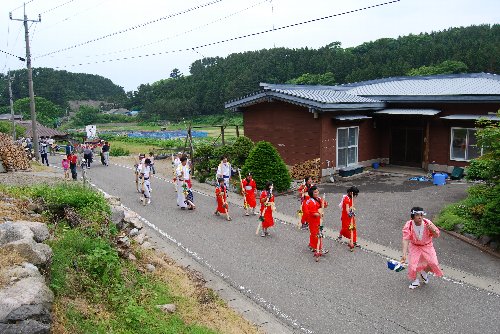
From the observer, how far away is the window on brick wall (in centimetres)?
2078

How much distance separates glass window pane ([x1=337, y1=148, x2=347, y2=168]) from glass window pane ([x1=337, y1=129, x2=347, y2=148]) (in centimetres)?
24

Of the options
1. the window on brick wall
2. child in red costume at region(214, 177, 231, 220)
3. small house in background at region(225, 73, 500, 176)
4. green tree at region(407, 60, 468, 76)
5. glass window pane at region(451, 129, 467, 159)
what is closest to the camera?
child in red costume at region(214, 177, 231, 220)

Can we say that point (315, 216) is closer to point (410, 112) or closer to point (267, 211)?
point (267, 211)

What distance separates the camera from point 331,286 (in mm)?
8469

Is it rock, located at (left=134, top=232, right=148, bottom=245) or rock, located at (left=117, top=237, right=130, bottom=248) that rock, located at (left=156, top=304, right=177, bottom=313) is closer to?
rock, located at (left=117, top=237, right=130, bottom=248)

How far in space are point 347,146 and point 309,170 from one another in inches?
114

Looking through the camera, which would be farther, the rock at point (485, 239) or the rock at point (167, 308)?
the rock at point (485, 239)

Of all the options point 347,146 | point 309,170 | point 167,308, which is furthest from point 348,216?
point 347,146

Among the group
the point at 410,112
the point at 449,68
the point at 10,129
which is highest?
the point at 449,68

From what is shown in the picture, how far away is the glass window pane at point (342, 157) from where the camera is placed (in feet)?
68.3

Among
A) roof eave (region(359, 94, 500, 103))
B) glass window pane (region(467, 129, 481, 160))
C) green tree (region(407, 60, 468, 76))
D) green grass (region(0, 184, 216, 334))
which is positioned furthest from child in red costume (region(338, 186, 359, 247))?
green tree (region(407, 60, 468, 76))

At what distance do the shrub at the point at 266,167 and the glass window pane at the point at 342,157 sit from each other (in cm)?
434

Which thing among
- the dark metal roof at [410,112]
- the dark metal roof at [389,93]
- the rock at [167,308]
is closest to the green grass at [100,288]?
the rock at [167,308]

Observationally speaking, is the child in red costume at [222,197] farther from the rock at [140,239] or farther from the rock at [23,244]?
the rock at [23,244]
